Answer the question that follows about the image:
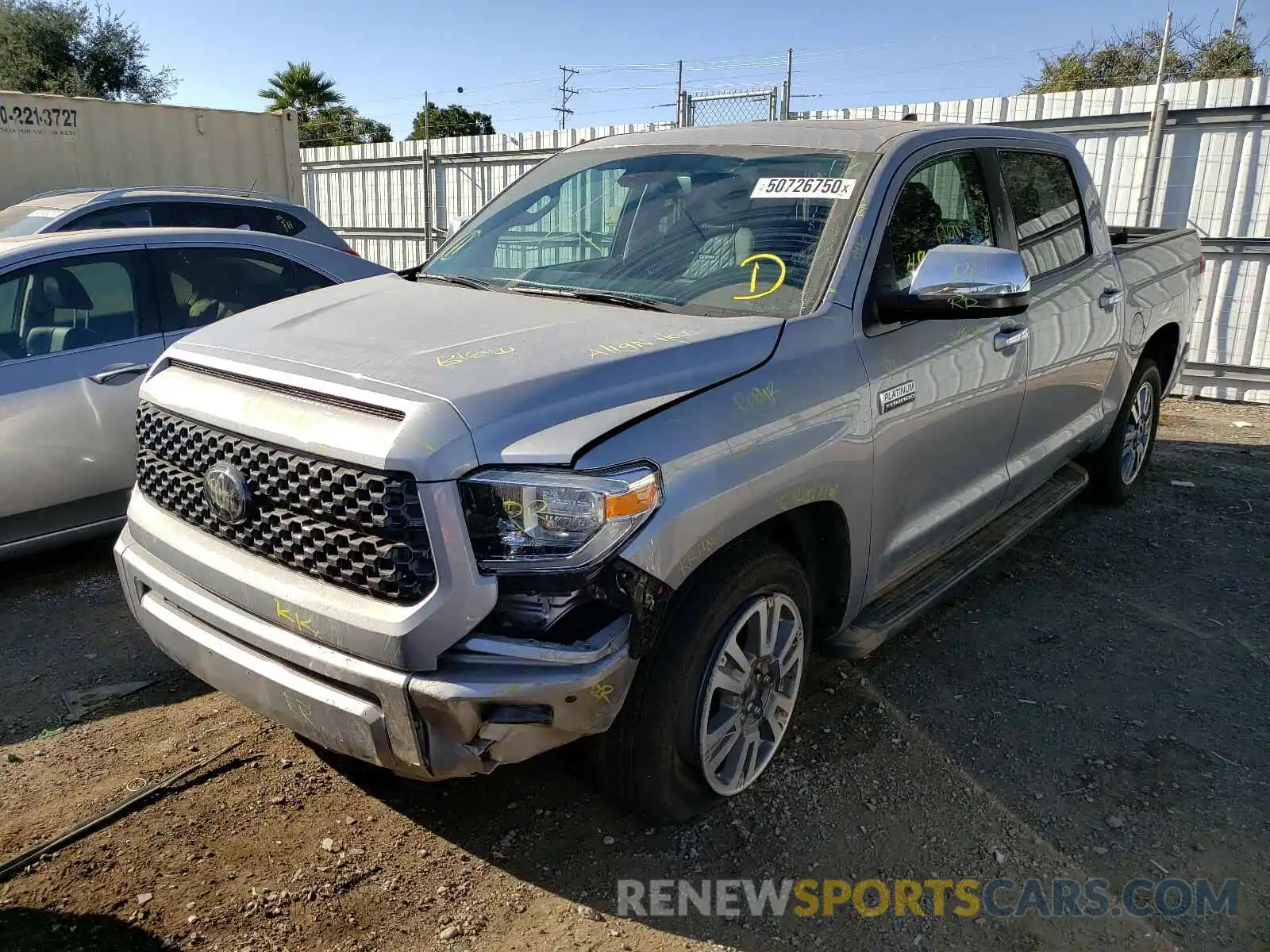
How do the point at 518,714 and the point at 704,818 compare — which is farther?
the point at 704,818

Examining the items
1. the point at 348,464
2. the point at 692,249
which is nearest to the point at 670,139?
the point at 692,249

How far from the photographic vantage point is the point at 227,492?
8.38ft

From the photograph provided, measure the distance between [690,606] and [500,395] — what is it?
0.76m

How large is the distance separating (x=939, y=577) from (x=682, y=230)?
1.66 metres

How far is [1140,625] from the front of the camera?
14.3ft

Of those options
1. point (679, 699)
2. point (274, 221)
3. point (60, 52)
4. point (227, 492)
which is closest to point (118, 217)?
point (274, 221)

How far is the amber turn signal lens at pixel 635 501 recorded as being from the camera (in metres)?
2.26

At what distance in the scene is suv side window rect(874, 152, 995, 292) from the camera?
327 cm

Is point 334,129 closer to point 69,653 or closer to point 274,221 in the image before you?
point 274,221

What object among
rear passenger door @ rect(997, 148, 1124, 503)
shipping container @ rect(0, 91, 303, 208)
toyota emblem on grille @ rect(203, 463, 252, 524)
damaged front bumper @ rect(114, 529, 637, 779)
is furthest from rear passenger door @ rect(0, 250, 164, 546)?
shipping container @ rect(0, 91, 303, 208)

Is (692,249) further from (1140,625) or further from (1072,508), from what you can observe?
(1072,508)

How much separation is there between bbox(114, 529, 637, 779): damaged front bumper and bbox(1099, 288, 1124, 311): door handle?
3566 mm

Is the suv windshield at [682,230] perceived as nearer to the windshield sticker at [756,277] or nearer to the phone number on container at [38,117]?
the windshield sticker at [756,277]

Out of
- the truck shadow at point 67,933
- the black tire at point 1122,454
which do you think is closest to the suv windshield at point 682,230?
the truck shadow at point 67,933
